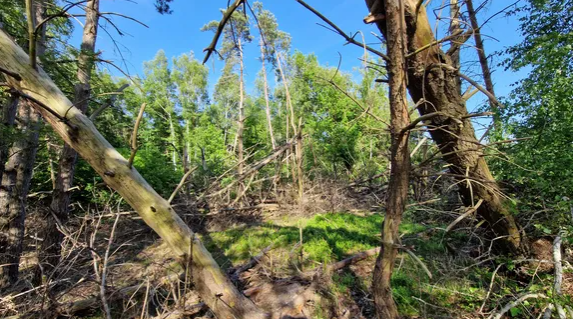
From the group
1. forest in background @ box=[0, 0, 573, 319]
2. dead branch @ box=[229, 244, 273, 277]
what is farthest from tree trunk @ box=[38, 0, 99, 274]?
dead branch @ box=[229, 244, 273, 277]

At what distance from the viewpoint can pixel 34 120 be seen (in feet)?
15.9

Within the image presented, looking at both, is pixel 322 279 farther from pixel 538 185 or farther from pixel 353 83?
pixel 353 83

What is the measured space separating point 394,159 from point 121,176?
6.87 feet

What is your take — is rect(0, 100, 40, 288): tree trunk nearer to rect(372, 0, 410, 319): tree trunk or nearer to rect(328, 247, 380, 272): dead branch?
rect(328, 247, 380, 272): dead branch

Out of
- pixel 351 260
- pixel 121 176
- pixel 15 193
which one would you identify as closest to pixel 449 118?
pixel 351 260

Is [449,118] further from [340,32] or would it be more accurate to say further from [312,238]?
[312,238]

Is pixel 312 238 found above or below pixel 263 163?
below

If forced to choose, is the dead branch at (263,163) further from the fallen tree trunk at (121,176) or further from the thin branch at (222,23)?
the thin branch at (222,23)

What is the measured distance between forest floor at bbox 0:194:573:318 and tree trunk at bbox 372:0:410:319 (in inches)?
6.7

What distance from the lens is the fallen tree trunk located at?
207 centimetres

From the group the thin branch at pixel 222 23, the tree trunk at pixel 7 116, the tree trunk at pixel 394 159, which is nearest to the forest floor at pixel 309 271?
the tree trunk at pixel 394 159

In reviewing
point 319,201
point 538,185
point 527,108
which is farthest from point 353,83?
point 538,185

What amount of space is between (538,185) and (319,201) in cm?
391

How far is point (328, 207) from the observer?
628cm
